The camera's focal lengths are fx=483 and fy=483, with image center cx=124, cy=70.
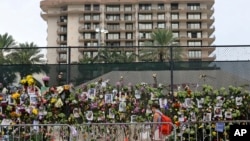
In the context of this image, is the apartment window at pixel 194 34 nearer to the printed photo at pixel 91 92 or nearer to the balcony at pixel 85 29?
the balcony at pixel 85 29

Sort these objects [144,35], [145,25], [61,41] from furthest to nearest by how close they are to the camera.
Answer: [145,25] → [61,41] → [144,35]

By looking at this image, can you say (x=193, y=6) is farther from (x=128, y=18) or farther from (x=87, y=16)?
(x=87, y=16)

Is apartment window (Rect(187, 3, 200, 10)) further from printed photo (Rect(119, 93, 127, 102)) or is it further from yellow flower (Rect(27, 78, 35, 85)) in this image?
yellow flower (Rect(27, 78, 35, 85))

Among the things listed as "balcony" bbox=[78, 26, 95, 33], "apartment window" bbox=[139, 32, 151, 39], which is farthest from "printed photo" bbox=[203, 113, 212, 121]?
"balcony" bbox=[78, 26, 95, 33]

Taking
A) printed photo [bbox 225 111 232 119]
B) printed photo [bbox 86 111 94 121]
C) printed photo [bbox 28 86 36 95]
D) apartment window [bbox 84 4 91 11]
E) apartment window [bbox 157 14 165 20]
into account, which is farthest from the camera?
apartment window [bbox 157 14 165 20]

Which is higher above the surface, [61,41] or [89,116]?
[61,41]

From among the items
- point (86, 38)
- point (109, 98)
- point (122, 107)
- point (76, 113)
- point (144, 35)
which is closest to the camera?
point (76, 113)

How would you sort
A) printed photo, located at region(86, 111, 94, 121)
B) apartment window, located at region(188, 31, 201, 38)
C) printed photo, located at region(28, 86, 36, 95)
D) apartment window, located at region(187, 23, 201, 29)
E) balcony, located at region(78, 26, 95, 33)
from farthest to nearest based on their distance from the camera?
1. apartment window, located at region(187, 23, 201, 29)
2. apartment window, located at region(188, 31, 201, 38)
3. balcony, located at region(78, 26, 95, 33)
4. printed photo, located at region(28, 86, 36, 95)
5. printed photo, located at region(86, 111, 94, 121)

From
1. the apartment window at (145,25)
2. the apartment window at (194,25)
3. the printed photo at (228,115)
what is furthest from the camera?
the apartment window at (145,25)

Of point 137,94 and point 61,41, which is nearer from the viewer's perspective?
point 137,94

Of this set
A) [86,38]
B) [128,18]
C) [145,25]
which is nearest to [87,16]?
[86,38]

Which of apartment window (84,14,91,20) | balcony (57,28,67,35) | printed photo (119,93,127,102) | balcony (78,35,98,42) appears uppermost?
apartment window (84,14,91,20)

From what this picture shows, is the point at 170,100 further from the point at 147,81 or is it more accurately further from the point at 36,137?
the point at 36,137

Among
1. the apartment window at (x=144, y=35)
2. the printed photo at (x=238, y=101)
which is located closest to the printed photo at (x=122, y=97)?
the printed photo at (x=238, y=101)
